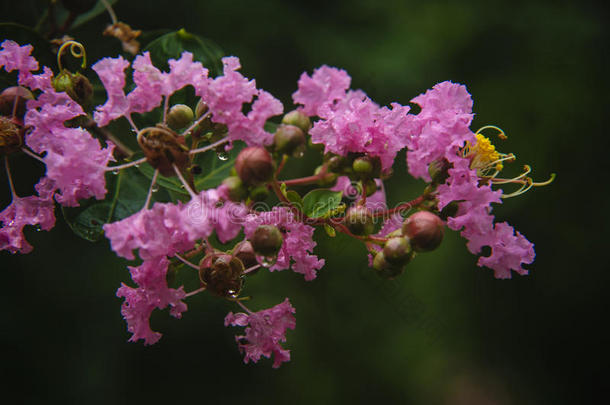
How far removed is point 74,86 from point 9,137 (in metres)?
0.19

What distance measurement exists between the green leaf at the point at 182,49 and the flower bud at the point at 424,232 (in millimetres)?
739

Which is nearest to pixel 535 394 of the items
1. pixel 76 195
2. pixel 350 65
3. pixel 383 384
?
pixel 383 384

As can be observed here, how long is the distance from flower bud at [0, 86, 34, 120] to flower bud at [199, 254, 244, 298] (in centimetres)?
58

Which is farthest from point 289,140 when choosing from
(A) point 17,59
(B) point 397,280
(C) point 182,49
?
(B) point 397,280

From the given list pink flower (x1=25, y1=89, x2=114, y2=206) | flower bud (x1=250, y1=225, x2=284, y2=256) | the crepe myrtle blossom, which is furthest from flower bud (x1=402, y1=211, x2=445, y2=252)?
pink flower (x1=25, y1=89, x2=114, y2=206)

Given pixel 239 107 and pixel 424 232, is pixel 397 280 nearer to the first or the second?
pixel 424 232

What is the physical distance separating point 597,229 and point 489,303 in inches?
31.4

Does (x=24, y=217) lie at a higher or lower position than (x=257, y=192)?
lower

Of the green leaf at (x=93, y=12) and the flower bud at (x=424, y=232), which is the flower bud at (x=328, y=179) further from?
the green leaf at (x=93, y=12)

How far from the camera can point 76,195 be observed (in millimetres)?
1039

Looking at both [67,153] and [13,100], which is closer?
[67,153]

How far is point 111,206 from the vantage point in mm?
1345

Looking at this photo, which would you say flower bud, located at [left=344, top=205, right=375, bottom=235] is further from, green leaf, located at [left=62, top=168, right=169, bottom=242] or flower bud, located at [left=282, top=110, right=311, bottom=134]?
green leaf, located at [left=62, top=168, right=169, bottom=242]

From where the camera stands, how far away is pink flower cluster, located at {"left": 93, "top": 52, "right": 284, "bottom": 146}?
1.02 m
